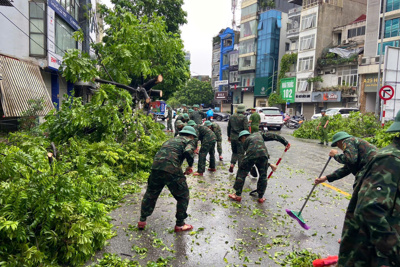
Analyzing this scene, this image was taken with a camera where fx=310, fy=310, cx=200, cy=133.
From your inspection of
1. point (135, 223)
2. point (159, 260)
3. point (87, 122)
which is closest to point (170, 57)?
point (87, 122)

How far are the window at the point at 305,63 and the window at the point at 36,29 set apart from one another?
29.8 meters

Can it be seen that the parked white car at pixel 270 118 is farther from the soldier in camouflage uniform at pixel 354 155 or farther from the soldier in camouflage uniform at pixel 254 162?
the soldier in camouflage uniform at pixel 354 155

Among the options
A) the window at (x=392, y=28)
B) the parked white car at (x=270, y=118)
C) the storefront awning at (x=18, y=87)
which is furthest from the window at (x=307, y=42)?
the storefront awning at (x=18, y=87)

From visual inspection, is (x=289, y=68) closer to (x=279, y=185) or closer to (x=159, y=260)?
(x=279, y=185)

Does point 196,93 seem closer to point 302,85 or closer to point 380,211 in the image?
point 302,85

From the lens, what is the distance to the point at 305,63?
122 feet

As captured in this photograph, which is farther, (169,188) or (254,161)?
(254,161)

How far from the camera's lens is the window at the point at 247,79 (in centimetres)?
4866

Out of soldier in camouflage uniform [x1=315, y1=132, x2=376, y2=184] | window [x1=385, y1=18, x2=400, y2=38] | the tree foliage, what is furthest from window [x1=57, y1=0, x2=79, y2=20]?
the tree foliage

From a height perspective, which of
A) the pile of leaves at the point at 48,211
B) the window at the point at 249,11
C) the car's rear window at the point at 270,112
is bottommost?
the pile of leaves at the point at 48,211

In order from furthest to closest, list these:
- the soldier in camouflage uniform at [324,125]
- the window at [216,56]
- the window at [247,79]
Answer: the window at [216,56]
the window at [247,79]
the soldier in camouflage uniform at [324,125]

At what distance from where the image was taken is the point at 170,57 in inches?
448

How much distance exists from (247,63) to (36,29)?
38357mm

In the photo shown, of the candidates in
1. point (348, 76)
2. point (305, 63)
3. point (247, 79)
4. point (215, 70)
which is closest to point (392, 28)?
point (348, 76)
